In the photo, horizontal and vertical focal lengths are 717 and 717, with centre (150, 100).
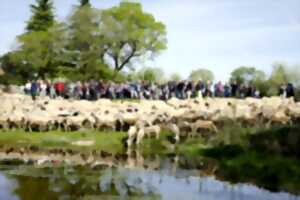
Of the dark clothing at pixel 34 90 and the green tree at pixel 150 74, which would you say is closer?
the dark clothing at pixel 34 90

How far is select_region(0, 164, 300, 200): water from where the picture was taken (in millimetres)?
21594

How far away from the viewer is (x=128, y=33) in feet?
285

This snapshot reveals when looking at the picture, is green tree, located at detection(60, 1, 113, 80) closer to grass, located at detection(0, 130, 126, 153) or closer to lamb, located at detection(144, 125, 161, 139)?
grass, located at detection(0, 130, 126, 153)

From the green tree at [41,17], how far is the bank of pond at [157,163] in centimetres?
5556

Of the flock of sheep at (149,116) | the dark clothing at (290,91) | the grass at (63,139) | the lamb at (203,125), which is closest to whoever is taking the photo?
the grass at (63,139)

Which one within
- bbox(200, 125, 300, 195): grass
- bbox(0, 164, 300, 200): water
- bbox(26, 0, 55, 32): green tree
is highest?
bbox(26, 0, 55, 32): green tree

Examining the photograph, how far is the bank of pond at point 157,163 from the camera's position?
23109 mm

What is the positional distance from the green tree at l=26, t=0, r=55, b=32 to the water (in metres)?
67.9

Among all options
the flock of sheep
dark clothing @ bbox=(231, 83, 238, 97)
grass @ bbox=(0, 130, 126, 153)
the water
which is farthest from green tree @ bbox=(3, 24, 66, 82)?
the water

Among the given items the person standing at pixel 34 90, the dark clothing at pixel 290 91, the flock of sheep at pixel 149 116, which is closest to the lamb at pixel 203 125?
the flock of sheep at pixel 149 116

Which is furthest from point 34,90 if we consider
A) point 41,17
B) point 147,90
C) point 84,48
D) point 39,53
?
point 41,17

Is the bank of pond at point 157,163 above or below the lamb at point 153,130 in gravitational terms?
below

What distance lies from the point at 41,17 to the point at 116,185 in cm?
7419

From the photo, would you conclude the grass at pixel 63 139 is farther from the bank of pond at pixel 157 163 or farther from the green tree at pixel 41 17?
the green tree at pixel 41 17
